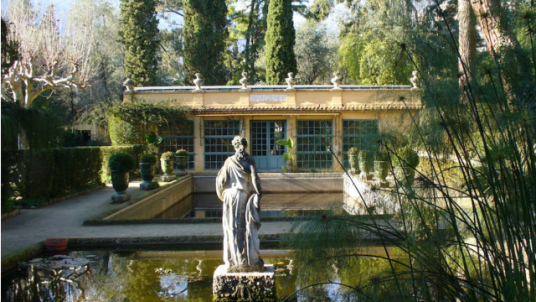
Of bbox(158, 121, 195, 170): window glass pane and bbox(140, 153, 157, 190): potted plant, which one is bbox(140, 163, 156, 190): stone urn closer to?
bbox(140, 153, 157, 190): potted plant

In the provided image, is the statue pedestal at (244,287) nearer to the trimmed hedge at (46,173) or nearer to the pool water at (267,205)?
the trimmed hedge at (46,173)

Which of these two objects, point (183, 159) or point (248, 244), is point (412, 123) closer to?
point (248, 244)

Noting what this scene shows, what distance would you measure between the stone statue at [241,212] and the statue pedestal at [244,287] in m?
0.08

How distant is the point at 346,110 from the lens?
789 inches

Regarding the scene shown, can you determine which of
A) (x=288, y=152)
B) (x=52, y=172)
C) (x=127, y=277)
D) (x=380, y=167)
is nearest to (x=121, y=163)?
(x=52, y=172)

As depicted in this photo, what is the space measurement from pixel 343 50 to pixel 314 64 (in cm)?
429

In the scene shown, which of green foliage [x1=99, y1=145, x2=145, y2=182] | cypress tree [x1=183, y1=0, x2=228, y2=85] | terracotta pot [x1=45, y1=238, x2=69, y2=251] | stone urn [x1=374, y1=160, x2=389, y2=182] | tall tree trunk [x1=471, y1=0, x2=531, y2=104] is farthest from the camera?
cypress tree [x1=183, y1=0, x2=228, y2=85]

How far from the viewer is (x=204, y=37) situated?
24172 millimetres

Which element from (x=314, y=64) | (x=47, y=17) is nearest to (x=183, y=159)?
(x=47, y=17)

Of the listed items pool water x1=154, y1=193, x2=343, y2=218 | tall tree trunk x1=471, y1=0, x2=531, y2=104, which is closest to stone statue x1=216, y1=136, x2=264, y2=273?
tall tree trunk x1=471, y1=0, x2=531, y2=104

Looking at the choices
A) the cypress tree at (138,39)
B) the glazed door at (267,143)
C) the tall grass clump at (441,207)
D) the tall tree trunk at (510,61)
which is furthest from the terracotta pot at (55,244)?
the cypress tree at (138,39)

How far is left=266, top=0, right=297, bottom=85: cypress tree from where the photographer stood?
23281 millimetres

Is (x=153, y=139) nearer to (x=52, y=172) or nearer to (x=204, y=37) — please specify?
(x=204, y=37)

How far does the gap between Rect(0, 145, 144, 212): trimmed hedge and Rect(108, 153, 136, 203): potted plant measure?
5.38ft
